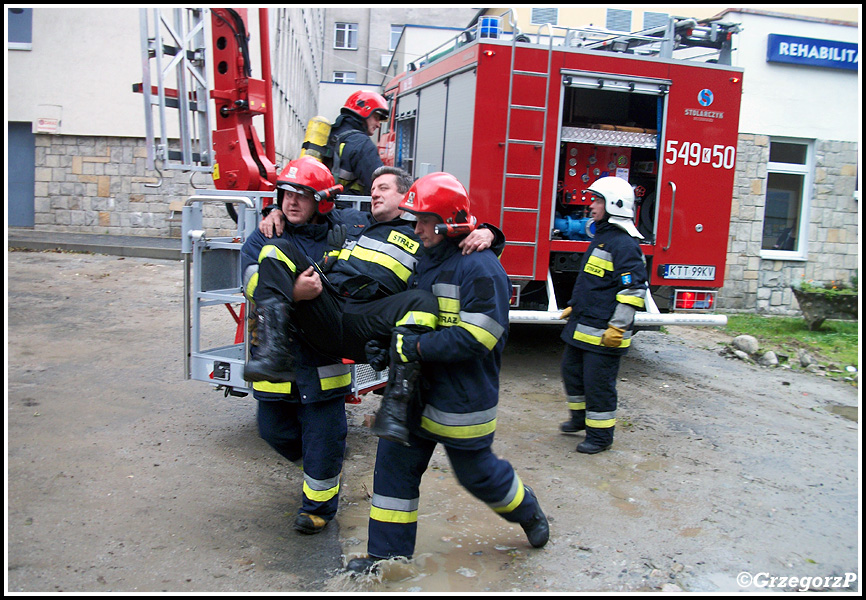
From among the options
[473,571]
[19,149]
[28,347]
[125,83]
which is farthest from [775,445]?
[19,149]

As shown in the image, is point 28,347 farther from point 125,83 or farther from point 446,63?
point 125,83

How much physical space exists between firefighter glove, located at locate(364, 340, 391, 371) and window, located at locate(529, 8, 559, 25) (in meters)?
13.4

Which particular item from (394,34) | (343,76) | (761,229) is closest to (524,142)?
(761,229)

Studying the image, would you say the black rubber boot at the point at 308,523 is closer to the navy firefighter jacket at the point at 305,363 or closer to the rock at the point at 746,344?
the navy firefighter jacket at the point at 305,363

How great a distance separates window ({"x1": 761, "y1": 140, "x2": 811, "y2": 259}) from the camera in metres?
11.4

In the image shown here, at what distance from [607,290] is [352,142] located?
2.34m

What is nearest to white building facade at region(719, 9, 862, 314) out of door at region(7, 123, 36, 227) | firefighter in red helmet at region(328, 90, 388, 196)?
firefighter in red helmet at region(328, 90, 388, 196)

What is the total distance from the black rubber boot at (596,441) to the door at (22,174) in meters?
13.5

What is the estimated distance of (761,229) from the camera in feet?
36.7

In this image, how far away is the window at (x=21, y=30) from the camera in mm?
13969

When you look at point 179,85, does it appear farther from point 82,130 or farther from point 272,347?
point 82,130

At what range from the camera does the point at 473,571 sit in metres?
3.30

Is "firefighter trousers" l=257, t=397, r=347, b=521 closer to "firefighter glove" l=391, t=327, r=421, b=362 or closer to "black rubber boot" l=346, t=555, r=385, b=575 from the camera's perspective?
"black rubber boot" l=346, t=555, r=385, b=575

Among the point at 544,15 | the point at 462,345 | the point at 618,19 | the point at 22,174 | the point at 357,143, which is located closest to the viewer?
the point at 462,345
